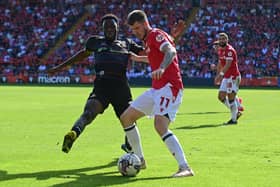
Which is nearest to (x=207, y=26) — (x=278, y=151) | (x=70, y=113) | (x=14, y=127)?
(x=70, y=113)

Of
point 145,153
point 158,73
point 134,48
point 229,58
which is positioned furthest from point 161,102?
point 229,58

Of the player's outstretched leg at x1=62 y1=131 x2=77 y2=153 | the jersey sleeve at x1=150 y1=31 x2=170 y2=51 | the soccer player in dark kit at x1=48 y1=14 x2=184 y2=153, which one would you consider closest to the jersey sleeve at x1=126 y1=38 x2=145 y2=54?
the soccer player in dark kit at x1=48 y1=14 x2=184 y2=153

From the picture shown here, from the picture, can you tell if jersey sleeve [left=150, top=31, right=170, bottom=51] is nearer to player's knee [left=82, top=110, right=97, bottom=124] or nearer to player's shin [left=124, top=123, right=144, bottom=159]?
player's shin [left=124, top=123, right=144, bottom=159]

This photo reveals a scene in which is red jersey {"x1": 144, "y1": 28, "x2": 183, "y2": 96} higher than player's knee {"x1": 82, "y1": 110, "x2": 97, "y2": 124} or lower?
higher

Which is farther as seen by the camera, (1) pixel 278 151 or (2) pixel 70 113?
(2) pixel 70 113

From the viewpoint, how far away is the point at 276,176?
28.0ft

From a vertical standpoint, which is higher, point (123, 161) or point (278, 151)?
point (123, 161)

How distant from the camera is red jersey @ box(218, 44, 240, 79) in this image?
17375mm

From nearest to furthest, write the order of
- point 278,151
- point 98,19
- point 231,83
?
point 278,151, point 231,83, point 98,19

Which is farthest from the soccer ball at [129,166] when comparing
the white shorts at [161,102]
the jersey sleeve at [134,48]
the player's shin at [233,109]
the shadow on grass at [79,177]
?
the player's shin at [233,109]

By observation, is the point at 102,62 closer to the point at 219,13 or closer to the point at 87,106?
the point at 87,106

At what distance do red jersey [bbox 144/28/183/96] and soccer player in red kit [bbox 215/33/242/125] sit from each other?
8444mm

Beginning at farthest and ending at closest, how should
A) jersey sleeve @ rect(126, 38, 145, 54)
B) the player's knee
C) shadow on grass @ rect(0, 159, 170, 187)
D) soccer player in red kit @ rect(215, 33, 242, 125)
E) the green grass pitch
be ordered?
1. soccer player in red kit @ rect(215, 33, 242, 125)
2. jersey sleeve @ rect(126, 38, 145, 54)
3. the player's knee
4. the green grass pitch
5. shadow on grass @ rect(0, 159, 170, 187)

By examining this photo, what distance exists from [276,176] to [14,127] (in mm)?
8510
